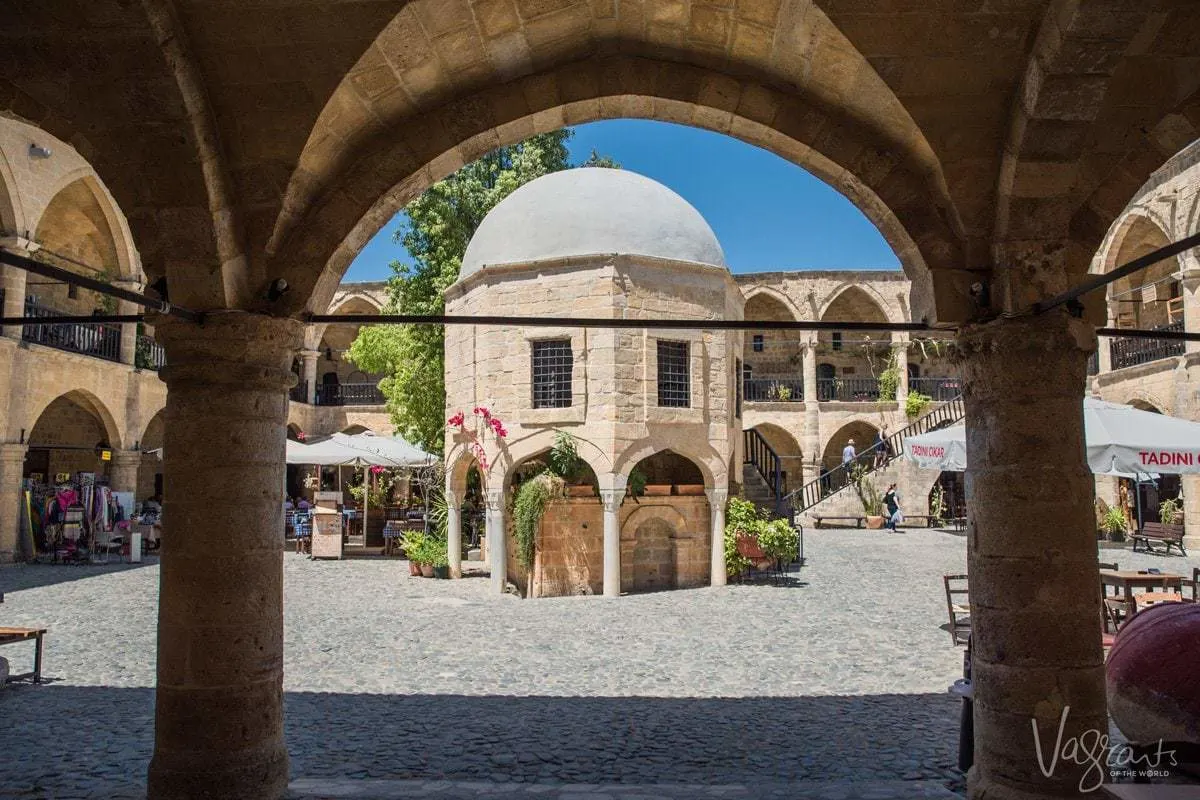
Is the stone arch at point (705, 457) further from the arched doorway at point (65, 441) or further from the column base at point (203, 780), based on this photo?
the arched doorway at point (65, 441)

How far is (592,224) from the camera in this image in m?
13.2

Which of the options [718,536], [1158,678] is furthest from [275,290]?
[718,536]

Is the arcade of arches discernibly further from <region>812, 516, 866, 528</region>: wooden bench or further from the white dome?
<region>812, 516, 866, 528</region>: wooden bench

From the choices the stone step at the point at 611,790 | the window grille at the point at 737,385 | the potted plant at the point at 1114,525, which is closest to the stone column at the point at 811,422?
the potted plant at the point at 1114,525

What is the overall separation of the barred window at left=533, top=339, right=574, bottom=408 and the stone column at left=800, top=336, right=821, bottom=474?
1604 centimetres

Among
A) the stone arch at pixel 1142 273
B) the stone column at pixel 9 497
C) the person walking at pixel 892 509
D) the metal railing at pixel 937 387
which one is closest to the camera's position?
the stone column at pixel 9 497

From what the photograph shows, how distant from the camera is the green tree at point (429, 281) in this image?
19109 mm

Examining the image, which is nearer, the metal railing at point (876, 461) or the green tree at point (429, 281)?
the green tree at point (429, 281)

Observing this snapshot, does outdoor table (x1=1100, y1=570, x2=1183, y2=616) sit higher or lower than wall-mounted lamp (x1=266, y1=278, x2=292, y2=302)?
lower

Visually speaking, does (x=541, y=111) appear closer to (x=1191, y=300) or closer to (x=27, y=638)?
(x=27, y=638)

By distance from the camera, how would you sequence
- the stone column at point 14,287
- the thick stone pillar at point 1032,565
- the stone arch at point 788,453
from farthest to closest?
the stone arch at point 788,453
the stone column at point 14,287
the thick stone pillar at point 1032,565

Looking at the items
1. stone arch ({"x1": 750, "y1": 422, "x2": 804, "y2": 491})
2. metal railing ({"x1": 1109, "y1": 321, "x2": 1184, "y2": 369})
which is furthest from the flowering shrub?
stone arch ({"x1": 750, "y1": 422, "x2": 804, "y2": 491})

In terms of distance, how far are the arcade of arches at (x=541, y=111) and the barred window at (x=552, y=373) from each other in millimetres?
8580

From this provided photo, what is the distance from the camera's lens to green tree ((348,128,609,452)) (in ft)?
62.7
